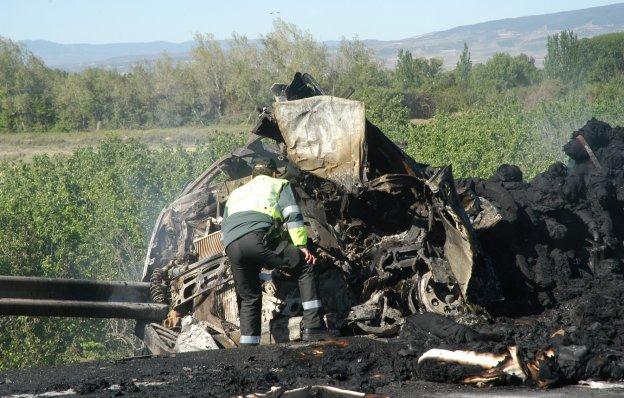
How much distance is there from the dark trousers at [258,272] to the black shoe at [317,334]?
0.04 meters

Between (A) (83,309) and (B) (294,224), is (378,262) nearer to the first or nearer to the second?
(B) (294,224)

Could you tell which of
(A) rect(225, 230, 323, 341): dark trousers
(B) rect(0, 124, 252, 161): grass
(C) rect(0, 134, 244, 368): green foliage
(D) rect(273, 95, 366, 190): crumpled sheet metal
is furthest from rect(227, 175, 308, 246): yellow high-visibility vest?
(B) rect(0, 124, 252, 161): grass

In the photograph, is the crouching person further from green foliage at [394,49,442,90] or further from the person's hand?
green foliage at [394,49,442,90]

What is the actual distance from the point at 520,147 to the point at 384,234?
36.2ft

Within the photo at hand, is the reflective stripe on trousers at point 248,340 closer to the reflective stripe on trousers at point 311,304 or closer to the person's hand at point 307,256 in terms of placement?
the reflective stripe on trousers at point 311,304

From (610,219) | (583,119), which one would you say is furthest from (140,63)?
(610,219)

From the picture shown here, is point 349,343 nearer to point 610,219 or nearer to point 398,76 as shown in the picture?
point 610,219

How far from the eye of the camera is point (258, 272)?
803 cm

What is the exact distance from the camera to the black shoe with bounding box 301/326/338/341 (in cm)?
760

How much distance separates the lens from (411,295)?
8000 millimetres

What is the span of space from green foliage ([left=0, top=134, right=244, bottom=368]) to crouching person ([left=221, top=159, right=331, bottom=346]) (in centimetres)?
415

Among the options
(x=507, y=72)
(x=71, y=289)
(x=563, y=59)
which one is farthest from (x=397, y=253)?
(x=507, y=72)

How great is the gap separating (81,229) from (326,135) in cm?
701

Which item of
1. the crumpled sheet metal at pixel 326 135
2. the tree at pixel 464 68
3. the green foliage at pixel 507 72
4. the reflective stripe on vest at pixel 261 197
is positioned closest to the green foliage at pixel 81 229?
the reflective stripe on vest at pixel 261 197
